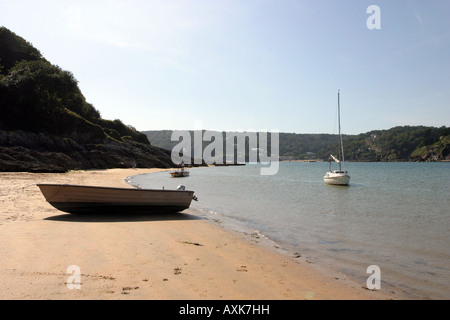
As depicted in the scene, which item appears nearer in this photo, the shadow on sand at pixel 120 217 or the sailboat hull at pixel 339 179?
the shadow on sand at pixel 120 217

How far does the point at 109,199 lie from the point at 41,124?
4774cm

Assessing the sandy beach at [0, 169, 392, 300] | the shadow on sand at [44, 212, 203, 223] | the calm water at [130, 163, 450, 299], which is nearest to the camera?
the sandy beach at [0, 169, 392, 300]

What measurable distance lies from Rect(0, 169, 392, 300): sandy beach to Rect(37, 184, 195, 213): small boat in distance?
131 centimetres

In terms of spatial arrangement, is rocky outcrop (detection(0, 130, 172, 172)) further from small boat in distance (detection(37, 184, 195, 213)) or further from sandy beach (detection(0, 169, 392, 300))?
sandy beach (detection(0, 169, 392, 300))

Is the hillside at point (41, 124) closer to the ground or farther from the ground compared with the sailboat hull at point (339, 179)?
farther from the ground

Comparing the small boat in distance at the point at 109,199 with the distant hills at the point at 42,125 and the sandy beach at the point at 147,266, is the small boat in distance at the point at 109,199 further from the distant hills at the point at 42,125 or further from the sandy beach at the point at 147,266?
the distant hills at the point at 42,125

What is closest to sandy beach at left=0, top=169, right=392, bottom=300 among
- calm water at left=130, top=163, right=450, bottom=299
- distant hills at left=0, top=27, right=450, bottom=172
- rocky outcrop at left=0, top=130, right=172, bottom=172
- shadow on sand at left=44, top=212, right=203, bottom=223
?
shadow on sand at left=44, top=212, right=203, bottom=223

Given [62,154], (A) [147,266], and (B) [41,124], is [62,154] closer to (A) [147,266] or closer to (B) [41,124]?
(B) [41,124]

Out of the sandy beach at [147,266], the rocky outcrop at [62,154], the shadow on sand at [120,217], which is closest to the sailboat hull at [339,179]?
the shadow on sand at [120,217]

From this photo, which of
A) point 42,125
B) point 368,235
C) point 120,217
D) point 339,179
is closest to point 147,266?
point 120,217

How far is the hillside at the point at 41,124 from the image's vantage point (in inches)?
1528

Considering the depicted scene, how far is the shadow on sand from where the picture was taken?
1227 cm

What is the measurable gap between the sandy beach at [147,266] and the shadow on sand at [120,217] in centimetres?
80
